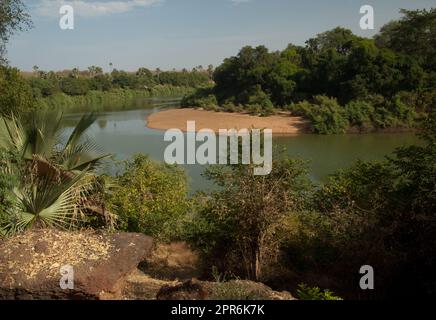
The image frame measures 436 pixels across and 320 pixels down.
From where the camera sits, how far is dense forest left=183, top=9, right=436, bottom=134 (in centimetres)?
3703

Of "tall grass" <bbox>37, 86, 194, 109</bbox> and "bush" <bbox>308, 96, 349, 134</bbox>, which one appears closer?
"bush" <bbox>308, 96, 349, 134</bbox>

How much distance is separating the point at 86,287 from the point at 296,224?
436cm

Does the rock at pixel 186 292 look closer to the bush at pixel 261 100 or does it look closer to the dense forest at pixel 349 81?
the dense forest at pixel 349 81

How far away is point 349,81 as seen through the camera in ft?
132

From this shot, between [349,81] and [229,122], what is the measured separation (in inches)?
457

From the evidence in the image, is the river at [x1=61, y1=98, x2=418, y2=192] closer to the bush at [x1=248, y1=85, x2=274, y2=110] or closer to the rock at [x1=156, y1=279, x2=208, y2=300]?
the bush at [x1=248, y1=85, x2=274, y2=110]

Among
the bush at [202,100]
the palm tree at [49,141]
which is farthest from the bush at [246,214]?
the bush at [202,100]

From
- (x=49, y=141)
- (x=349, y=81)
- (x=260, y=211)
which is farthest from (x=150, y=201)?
(x=349, y=81)

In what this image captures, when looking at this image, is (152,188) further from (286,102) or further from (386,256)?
(286,102)

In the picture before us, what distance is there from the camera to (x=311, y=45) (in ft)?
198

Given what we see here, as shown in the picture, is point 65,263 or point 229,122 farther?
point 229,122

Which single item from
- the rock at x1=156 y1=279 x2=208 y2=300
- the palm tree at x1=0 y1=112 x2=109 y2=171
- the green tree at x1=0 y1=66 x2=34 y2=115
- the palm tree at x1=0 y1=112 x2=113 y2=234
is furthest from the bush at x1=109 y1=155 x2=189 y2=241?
the green tree at x1=0 y1=66 x2=34 y2=115

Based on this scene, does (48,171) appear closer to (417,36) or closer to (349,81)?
(349,81)

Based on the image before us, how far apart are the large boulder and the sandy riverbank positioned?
1281 inches
